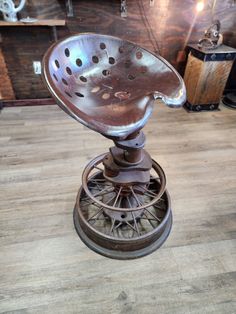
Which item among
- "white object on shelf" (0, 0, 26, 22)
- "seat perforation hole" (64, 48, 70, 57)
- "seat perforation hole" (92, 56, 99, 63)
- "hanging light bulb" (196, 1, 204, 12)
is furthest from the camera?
"hanging light bulb" (196, 1, 204, 12)

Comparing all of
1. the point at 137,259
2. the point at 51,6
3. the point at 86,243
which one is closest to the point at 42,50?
the point at 51,6

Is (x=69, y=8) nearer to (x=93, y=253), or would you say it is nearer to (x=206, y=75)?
(x=206, y=75)

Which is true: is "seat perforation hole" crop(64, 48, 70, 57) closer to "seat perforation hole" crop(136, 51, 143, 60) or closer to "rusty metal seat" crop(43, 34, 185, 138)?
"rusty metal seat" crop(43, 34, 185, 138)

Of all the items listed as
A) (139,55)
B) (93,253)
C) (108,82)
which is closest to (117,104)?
(108,82)

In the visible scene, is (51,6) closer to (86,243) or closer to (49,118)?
(49,118)

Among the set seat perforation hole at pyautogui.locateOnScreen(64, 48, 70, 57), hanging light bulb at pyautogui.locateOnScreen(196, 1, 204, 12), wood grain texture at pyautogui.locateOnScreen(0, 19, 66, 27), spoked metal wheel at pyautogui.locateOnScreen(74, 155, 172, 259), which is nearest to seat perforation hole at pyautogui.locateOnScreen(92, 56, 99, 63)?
seat perforation hole at pyautogui.locateOnScreen(64, 48, 70, 57)

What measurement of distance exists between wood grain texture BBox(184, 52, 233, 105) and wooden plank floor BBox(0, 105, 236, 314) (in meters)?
0.53

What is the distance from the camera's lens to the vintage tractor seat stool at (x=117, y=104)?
0.69 m

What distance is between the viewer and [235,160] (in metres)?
1.72

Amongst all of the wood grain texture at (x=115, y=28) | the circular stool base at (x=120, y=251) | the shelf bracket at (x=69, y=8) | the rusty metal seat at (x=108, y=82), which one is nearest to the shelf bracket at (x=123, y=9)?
the wood grain texture at (x=115, y=28)

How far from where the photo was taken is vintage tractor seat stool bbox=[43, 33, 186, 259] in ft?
2.27

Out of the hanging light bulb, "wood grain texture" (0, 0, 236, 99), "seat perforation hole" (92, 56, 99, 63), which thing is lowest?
"wood grain texture" (0, 0, 236, 99)

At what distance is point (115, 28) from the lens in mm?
2193

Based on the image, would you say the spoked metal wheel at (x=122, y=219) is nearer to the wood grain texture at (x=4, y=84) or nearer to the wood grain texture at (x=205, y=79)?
the wood grain texture at (x=205, y=79)
